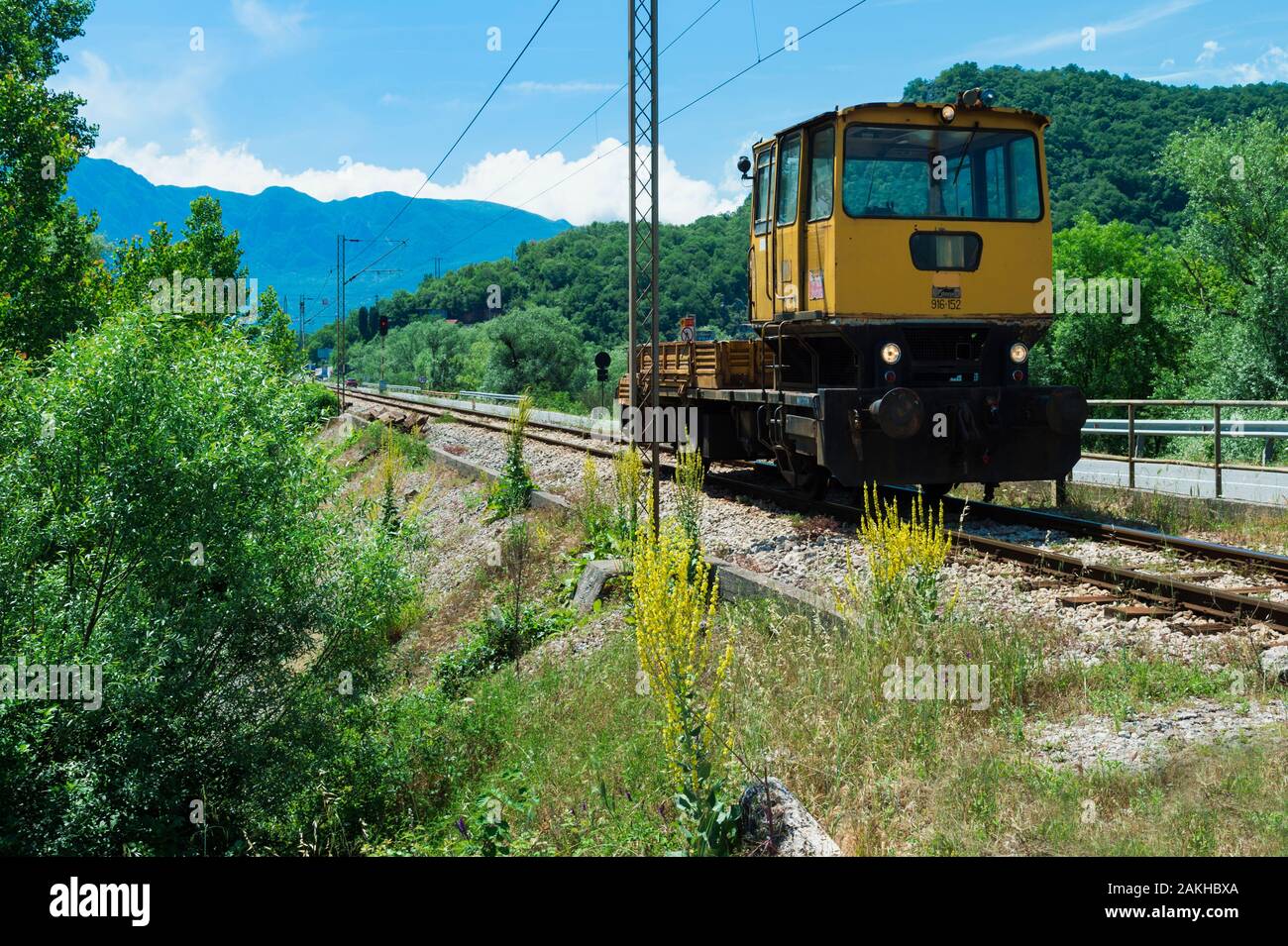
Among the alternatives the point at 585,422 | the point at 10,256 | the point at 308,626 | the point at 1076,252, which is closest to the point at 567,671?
the point at 308,626

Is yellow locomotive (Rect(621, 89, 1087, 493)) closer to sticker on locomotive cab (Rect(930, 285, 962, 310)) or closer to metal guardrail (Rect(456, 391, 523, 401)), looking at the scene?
sticker on locomotive cab (Rect(930, 285, 962, 310))

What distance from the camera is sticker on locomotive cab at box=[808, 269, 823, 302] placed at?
420 inches

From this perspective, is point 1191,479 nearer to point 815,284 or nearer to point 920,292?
point 920,292

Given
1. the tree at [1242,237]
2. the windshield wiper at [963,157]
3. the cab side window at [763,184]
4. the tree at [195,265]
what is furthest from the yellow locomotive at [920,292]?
the tree at [1242,237]

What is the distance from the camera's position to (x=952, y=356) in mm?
10859

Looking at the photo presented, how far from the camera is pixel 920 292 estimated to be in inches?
416

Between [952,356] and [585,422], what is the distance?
17751mm

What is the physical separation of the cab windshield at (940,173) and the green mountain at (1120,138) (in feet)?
150

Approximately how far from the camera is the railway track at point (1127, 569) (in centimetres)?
661

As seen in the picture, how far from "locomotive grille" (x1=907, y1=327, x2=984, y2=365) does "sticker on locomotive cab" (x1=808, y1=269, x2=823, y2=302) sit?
106 cm

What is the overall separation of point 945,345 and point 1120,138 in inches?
2042

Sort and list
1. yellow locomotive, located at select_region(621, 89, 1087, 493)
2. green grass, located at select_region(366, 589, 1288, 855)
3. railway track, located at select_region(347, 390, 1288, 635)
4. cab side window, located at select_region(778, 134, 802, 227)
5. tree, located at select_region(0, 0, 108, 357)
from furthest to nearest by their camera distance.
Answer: tree, located at select_region(0, 0, 108, 357) < cab side window, located at select_region(778, 134, 802, 227) < yellow locomotive, located at select_region(621, 89, 1087, 493) < railway track, located at select_region(347, 390, 1288, 635) < green grass, located at select_region(366, 589, 1288, 855)

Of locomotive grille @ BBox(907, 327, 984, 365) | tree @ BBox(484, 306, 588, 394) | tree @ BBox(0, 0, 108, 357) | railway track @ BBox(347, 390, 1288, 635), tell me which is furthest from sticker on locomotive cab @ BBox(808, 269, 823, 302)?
tree @ BBox(484, 306, 588, 394)

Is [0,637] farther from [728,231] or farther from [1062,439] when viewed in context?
[728,231]
